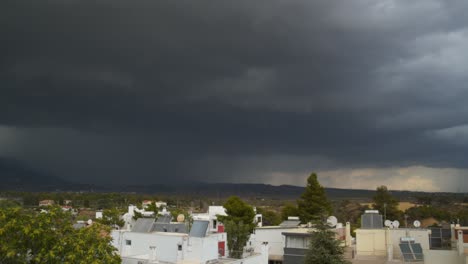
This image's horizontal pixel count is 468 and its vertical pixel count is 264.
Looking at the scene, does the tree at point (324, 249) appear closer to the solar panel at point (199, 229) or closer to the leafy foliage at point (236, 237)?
the solar panel at point (199, 229)

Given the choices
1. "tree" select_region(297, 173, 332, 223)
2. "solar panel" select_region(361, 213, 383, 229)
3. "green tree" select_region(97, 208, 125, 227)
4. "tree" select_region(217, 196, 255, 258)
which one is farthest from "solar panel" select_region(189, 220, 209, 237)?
"tree" select_region(297, 173, 332, 223)

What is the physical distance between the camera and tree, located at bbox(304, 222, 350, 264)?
37.8 metres

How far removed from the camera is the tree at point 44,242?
2275cm

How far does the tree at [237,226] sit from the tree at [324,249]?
41.7 ft

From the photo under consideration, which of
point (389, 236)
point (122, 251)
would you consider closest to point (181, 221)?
point (122, 251)

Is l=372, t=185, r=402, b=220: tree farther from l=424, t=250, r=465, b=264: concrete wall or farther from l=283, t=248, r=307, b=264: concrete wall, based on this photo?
l=424, t=250, r=465, b=264: concrete wall

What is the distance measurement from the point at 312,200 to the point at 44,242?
206 feet

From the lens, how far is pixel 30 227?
22719mm

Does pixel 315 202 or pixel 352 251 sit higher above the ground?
pixel 315 202

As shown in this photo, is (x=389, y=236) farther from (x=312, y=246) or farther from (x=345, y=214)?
(x=345, y=214)

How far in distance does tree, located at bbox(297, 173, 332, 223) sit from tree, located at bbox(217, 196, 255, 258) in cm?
1200

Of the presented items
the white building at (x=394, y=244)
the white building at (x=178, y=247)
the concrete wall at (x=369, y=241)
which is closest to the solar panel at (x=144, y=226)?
the white building at (x=178, y=247)

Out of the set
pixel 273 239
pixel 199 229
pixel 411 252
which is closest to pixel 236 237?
pixel 273 239

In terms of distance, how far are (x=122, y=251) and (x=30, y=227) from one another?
22.7m
